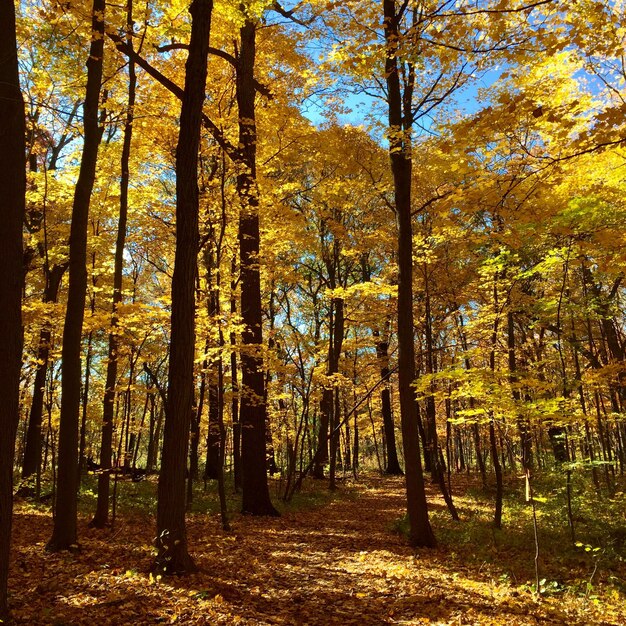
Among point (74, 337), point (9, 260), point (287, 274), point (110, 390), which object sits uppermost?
point (287, 274)

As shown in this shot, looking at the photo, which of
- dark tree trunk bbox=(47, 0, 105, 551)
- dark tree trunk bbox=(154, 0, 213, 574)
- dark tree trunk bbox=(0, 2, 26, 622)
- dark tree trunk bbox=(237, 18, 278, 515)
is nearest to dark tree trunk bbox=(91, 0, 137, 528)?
dark tree trunk bbox=(47, 0, 105, 551)

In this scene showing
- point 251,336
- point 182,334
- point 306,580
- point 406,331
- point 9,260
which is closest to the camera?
point 9,260

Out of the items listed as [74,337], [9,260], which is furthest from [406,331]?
[9,260]

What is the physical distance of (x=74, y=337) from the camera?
6.36 meters

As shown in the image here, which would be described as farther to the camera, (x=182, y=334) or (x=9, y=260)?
(x=182, y=334)

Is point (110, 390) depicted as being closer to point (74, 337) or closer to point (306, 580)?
point (74, 337)

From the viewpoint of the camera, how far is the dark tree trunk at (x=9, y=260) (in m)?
3.48

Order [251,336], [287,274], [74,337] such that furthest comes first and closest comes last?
[287,274]
[251,336]
[74,337]

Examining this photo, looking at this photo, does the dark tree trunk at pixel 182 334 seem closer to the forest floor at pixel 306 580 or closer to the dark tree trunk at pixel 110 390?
the forest floor at pixel 306 580

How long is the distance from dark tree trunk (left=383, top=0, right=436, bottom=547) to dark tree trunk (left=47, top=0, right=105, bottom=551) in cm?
455

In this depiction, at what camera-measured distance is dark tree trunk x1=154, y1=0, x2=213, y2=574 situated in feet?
16.9

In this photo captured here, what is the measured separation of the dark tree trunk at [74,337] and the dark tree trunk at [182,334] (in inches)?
68.1

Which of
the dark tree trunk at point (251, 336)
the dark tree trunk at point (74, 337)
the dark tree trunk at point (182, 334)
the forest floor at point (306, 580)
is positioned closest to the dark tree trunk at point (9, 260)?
the forest floor at point (306, 580)

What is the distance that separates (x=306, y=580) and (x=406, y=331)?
13.4ft
